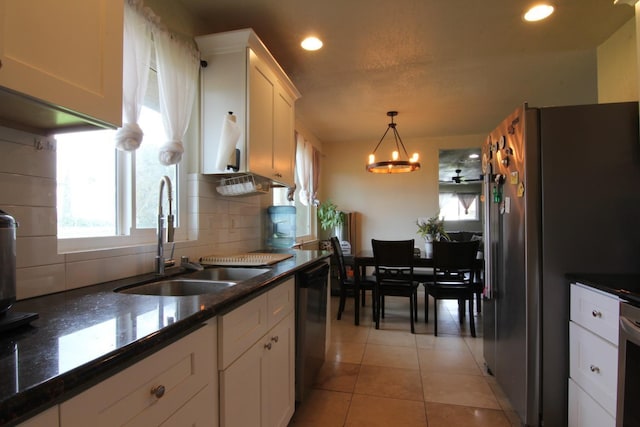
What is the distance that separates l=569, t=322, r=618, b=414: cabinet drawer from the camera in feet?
4.40

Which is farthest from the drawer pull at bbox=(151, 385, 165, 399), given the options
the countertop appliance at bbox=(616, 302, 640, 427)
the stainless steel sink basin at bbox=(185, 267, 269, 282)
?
the countertop appliance at bbox=(616, 302, 640, 427)

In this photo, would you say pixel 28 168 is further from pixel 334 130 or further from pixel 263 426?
pixel 334 130

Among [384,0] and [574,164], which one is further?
[384,0]

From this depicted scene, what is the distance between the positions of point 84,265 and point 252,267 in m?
0.80

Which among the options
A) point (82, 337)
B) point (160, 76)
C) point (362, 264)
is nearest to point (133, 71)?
point (160, 76)

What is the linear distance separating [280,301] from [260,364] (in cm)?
33

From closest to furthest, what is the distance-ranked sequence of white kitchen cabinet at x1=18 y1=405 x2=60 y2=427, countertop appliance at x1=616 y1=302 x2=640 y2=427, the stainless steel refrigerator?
1. white kitchen cabinet at x1=18 y1=405 x2=60 y2=427
2. countertop appliance at x1=616 y1=302 x2=640 y2=427
3. the stainless steel refrigerator

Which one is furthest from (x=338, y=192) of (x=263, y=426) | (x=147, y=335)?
(x=147, y=335)

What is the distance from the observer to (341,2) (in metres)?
2.01

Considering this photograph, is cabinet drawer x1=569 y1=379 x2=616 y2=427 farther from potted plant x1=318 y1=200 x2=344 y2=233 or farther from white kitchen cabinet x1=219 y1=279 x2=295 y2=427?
potted plant x1=318 y1=200 x2=344 y2=233

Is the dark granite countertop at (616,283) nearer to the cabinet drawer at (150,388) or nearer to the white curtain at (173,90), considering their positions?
the cabinet drawer at (150,388)

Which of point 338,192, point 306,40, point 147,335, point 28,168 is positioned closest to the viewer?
point 147,335

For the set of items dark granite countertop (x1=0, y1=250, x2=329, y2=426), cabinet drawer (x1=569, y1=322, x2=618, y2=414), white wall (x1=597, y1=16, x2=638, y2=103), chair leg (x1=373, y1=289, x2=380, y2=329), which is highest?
white wall (x1=597, y1=16, x2=638, y2=103)

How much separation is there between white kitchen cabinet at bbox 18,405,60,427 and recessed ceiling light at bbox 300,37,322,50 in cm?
249
